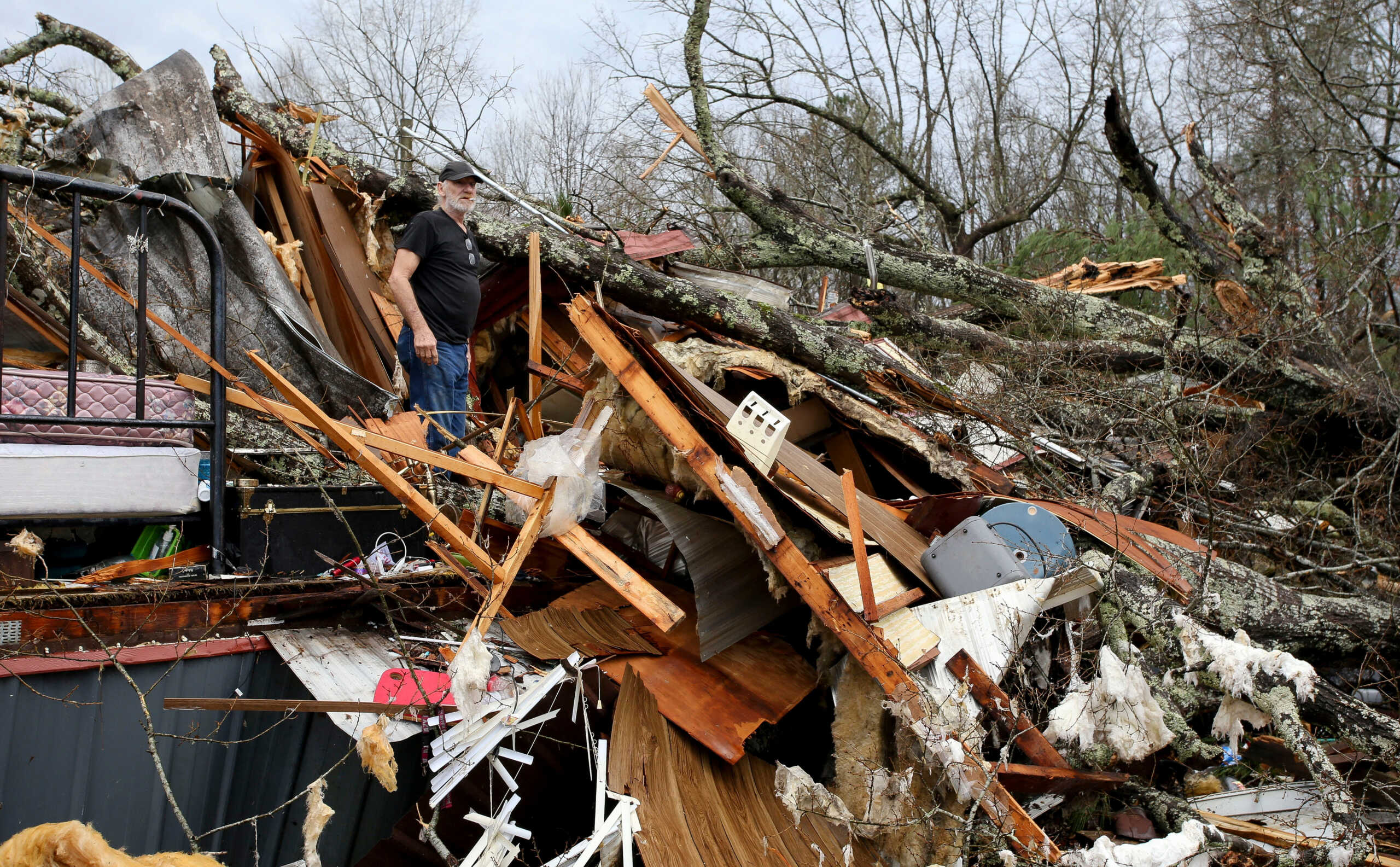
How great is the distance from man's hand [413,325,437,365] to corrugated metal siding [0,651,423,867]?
5.06 feet

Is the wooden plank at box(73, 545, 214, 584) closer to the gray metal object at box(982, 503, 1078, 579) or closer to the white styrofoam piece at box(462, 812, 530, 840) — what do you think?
the white styrofoam piece at box(462, 812, 530, 840)

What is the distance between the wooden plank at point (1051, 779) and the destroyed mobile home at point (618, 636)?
3cm

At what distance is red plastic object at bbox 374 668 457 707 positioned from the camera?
2543 millimetres

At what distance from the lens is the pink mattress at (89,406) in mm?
2727

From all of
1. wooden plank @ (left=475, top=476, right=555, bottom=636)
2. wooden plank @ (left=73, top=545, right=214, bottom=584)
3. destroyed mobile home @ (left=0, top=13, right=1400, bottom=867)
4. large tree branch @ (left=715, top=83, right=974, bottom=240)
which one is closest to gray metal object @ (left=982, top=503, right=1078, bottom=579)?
destroyed mobile home @ (left=0, top=13, right=1400, bottom=867)

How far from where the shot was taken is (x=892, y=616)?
8.89 ft

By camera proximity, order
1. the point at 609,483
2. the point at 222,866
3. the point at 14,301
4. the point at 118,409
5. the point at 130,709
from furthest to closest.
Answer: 1. the point at 14,301
2. the point at 609,483
3. the point at 118,409
4. the point at 130,709
5. the point at 222,866

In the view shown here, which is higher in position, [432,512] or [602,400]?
[602,400]

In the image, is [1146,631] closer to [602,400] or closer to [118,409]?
[602,400]

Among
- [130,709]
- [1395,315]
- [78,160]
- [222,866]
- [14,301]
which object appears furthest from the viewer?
[1395,315]

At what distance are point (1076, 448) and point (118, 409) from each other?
4.40 m

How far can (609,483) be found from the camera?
3.41 metres

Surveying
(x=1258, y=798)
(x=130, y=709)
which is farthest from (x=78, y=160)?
(x=1258, y=798)

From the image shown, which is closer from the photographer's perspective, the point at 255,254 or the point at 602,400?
the point at 602,400
